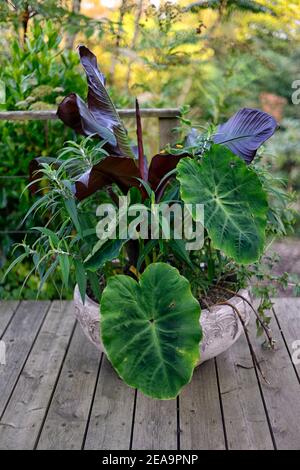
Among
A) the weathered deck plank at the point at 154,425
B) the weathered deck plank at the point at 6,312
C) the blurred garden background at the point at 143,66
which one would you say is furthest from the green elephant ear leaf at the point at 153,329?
the weathered deck plank at the point at 6,312

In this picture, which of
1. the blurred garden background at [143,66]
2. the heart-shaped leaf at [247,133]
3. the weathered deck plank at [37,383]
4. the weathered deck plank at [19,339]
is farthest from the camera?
the blurred garden background at [143,66]

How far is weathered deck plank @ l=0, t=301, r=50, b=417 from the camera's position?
7.22 ft

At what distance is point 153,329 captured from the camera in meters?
1.82

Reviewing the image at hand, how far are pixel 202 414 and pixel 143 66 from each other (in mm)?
3105

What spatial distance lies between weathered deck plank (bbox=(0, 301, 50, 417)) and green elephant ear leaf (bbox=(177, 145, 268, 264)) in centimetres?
95

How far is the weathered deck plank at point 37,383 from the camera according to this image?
1907mm

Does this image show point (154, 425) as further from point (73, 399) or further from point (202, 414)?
point (73, 399)

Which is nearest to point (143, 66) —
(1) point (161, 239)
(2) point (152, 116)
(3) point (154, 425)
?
Answer: (2) point (152, 116)

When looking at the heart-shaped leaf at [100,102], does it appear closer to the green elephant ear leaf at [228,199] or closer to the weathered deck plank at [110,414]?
the green elephant ear leaf at [228,199]

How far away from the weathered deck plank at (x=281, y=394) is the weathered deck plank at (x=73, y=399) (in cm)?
62

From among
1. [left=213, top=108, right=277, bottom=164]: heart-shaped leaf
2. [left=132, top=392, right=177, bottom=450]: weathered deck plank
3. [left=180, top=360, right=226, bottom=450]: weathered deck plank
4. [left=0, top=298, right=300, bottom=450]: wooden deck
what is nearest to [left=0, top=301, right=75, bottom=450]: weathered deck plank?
[left=0, top=298, right=300, bottom=450]: wooden deck

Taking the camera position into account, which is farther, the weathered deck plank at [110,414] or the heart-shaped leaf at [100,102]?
Answer: the heart-shaped leaf at [100,102]
